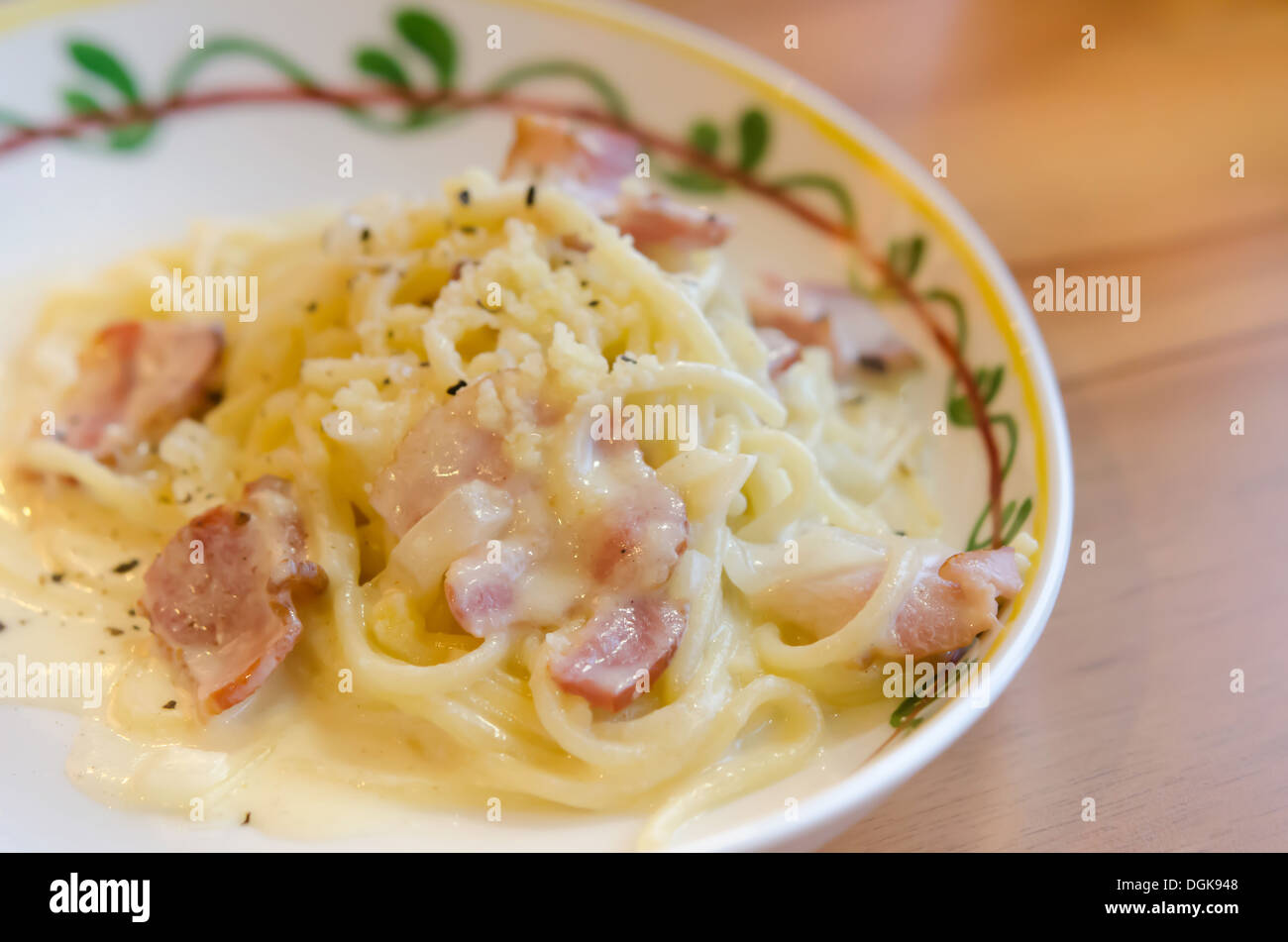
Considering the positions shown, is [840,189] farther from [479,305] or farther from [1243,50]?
[1243,50]

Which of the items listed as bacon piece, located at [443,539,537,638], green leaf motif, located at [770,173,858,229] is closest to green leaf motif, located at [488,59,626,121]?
green leaf motif, located at [770,173,858,229]

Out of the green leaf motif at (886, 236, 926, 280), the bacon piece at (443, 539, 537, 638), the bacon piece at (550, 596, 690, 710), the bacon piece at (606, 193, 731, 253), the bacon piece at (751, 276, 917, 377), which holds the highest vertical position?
the green leaf motif at (886, 236, 926, 280)

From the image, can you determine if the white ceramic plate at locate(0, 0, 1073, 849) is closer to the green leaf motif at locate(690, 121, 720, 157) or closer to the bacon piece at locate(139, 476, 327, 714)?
the green leaf motif at locate(690, 121, 720, 157)

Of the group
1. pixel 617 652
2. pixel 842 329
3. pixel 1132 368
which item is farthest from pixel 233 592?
pixel 1132 368

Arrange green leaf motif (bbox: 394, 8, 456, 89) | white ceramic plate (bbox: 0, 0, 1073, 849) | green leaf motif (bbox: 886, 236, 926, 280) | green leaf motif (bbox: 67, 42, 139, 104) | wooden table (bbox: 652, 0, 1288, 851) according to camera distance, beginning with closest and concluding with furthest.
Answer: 1. wooden table (bbox: 652, 0, 1288, 851)
2. white ceramic plate (bbox: 0, 0, 1073, 849)
3. green leaf motif (bbox: 886, 236, 926, 280)
4. green leaf motif (bbox: 67, 42, 139, 104)
5. green leaf motif (bbox: 394, 8, 456, 89)

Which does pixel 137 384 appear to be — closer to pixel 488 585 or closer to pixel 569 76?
pixel 488 585

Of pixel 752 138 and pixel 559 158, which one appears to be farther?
pixel 752 138

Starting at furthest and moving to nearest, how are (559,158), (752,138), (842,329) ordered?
1. (752,138)
2. (842,329)
3. (559,158)
